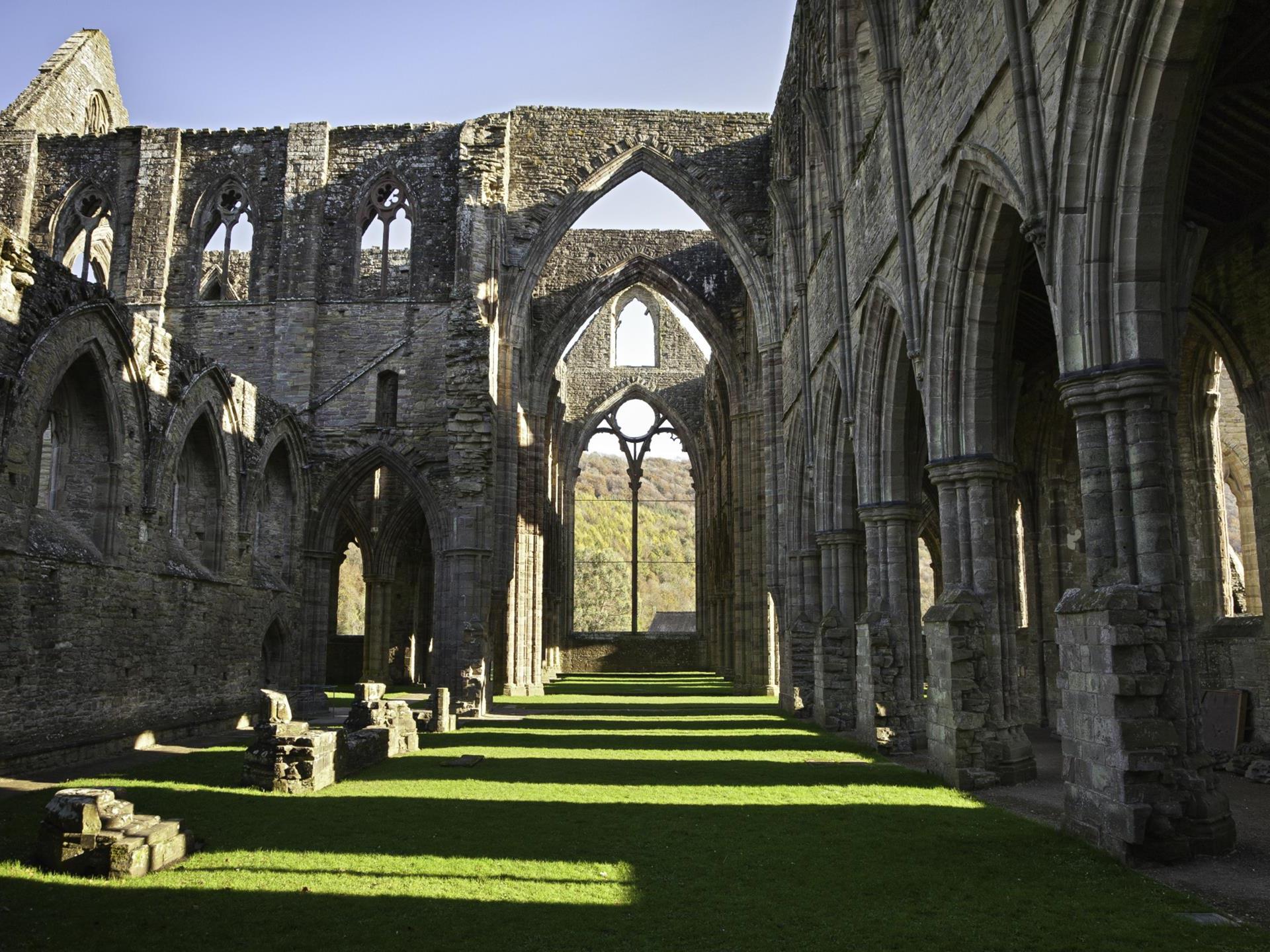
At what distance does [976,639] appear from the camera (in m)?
9.05

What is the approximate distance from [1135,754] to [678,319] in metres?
35.0

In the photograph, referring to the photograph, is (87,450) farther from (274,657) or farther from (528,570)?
(528,570)

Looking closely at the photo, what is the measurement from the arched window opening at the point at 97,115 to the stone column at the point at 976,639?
24.9 metres

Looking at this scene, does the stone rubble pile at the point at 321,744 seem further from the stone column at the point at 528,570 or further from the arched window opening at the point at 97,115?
the arched window opening at the point at 97,115

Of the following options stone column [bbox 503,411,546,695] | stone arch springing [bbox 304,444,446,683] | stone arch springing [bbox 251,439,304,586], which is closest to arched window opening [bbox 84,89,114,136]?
stone arch springing [bbox 251,439,304,586]

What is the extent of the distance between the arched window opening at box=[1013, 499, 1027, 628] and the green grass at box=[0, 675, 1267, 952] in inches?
271

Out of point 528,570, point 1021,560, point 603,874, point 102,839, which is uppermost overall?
point 528,570

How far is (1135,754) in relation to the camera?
587 centimetres

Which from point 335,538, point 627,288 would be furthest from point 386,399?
point 627,288

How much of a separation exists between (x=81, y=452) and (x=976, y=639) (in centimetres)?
1125

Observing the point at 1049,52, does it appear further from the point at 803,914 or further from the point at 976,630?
the point at 803,914

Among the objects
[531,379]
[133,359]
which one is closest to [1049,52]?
[133,359]

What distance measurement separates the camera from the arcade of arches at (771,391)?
21.0 ft

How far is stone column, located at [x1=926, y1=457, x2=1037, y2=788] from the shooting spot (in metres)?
8.99
